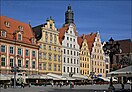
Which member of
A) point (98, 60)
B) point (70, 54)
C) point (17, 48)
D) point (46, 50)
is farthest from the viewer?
point (98, 60)

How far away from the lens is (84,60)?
71.6m

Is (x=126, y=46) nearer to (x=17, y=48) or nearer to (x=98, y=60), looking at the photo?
(x=98, y=60)

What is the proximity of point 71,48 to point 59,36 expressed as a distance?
4.38 m

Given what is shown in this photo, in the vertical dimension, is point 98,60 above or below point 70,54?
below

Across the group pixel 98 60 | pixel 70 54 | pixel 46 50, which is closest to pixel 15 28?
pixel 46 50

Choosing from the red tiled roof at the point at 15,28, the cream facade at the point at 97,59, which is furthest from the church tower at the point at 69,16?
the red tiled roof at the point at 15,28

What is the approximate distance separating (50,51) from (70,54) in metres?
7.72

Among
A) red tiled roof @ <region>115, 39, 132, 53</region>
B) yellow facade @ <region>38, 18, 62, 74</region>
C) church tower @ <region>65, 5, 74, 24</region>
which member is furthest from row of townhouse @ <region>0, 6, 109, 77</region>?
red tiled roof @ <region>115, 39, 132, 53</region>

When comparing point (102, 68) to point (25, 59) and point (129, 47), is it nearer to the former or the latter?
point (129, 47)

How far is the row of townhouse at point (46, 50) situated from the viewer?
168ft

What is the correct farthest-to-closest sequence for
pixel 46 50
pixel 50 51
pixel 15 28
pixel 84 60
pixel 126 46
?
1. pixel 126 46
2. pixel 84 60
3. pixel 50 51
4. pixel 46 50
5. pixel 15 28

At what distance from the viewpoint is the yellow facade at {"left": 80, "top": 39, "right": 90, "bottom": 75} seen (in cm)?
7075

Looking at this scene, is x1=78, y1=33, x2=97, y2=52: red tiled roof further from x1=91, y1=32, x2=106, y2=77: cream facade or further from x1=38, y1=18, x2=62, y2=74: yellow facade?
x1=38, y1=18, x2=62, y2=74: yellow facade

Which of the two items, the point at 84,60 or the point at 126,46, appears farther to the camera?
the point at 126,46
